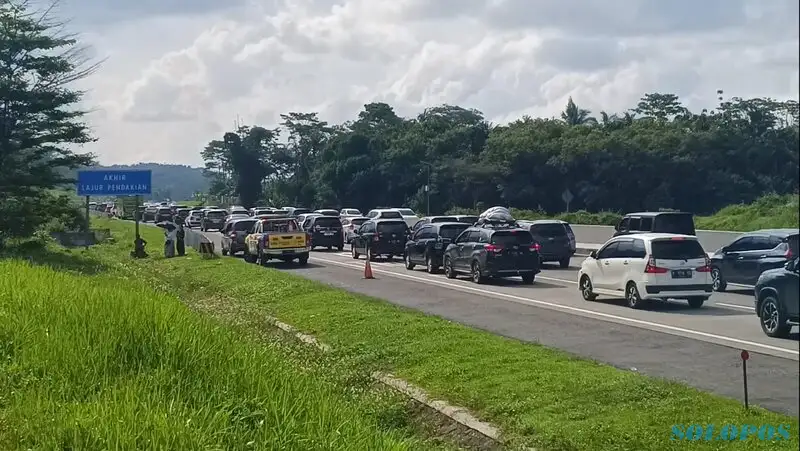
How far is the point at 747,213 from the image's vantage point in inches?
1223

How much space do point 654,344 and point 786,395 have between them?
4582 mm

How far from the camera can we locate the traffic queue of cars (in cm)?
2016

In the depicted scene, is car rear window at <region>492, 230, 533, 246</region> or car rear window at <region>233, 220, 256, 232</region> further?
car rear window at <region>233, 220, 256, 232</region>

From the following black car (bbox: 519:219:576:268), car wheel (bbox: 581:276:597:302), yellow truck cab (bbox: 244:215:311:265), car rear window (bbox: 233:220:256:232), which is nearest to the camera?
car wheel (bbox: 581:276:597:302)

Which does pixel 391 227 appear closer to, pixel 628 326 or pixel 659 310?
pixel 659 310

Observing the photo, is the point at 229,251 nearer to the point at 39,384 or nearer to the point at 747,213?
the point at 747,213

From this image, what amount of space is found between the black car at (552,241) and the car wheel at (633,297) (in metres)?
12.9

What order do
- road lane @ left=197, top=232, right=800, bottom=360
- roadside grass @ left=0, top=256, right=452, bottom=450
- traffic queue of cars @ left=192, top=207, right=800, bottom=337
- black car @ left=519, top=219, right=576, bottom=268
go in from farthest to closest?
black car @ left=519, top=219, right=576, bottom=268
traffic queue of cars @ left=192, top=207, right=800, bottom=337
road lane @ left=197, top=232, right=800, bottom=360
roadside grass @ left=0, top=256, right=452, bottom=450

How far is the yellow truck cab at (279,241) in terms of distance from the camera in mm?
36031

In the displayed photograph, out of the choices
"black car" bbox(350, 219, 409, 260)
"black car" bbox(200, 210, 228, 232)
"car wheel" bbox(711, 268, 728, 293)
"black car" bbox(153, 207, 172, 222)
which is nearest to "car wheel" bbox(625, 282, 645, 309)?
"car wheel" bbox(711, 268, 728, 293)

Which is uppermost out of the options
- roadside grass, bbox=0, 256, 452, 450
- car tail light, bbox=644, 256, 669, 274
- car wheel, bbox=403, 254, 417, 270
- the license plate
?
car tail light, bbox=644, 256, 669, 274

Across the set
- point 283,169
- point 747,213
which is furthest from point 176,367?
point 283,169

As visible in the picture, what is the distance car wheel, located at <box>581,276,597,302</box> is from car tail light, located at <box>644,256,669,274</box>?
82.8 inches

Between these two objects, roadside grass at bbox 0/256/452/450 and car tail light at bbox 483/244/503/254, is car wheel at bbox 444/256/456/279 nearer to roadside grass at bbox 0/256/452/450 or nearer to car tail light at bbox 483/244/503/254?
car tail light at bbox 483/244/503/254
